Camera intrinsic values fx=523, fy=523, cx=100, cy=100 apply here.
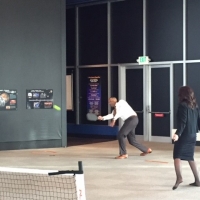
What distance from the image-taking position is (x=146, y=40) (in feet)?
60.6

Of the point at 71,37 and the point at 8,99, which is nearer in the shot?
the point at 8,99

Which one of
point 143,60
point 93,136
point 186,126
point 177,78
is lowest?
point 93,136

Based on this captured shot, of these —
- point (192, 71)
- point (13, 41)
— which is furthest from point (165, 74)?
point (13, 41)

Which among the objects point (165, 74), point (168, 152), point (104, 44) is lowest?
point (168, 152)

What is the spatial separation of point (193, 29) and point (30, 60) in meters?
5.48

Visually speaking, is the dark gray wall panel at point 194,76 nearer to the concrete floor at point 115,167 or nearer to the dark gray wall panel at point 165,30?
the dark gray wall panel at point 165,30

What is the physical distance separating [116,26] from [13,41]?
5.21 m

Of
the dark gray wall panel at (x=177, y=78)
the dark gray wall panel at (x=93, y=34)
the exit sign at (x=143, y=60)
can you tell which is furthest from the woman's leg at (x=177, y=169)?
the dark gray wall panel at (x=93, y=34)

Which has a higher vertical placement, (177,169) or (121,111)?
(121,111)

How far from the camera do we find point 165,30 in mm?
17938

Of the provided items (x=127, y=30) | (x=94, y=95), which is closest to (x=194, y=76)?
(x=127, y=30)

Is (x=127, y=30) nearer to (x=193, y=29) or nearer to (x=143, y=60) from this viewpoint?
(x=143, y=60)

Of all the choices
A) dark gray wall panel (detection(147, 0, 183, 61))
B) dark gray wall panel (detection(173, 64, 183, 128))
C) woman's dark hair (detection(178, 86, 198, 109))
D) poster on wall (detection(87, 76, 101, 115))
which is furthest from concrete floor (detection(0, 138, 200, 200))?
dark gray wall panel (detection(147, 0, 183, 61))

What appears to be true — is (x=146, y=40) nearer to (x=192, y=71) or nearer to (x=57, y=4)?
(x=192, y=71)
